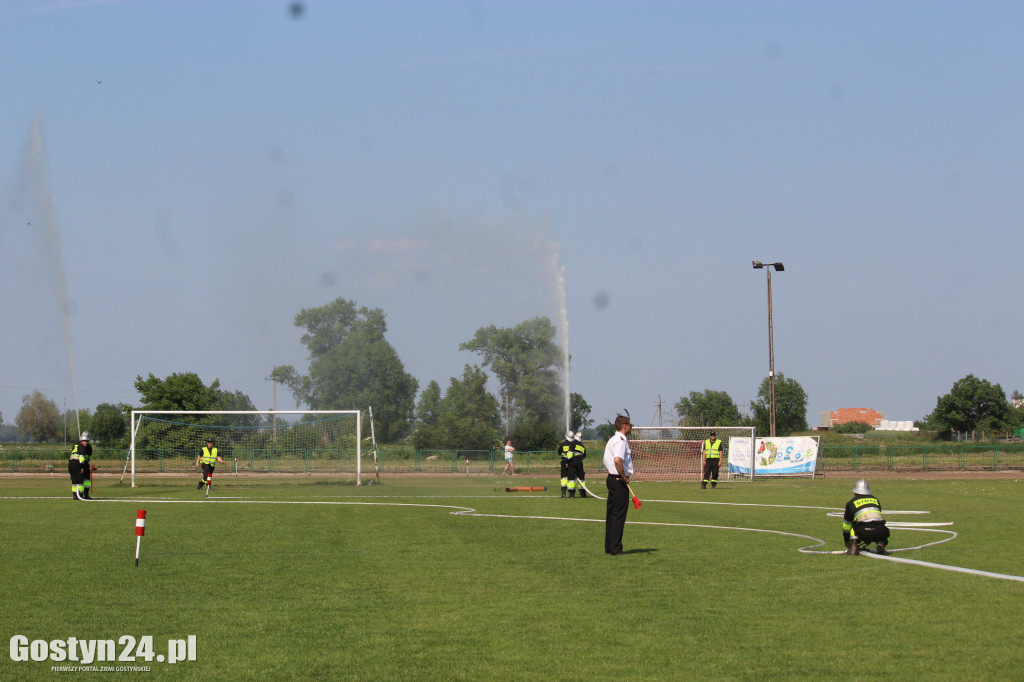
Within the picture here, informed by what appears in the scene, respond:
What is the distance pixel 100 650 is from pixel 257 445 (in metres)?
37.4

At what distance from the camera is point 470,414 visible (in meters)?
75.3

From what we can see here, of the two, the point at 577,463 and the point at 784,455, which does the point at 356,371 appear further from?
the point at 577,463

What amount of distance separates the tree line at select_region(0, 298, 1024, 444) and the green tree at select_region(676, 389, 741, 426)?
111mm

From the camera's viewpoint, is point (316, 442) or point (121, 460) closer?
point (316, 442)

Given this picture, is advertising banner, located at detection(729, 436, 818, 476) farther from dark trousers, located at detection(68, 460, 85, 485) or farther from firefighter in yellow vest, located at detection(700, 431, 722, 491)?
dark trousers, located at detection(68, 460, 85, 485)

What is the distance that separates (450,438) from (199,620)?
5968 centimetres

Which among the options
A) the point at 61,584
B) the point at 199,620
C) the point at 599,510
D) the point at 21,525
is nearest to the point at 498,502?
the point at 599,510

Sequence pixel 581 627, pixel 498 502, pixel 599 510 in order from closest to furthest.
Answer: pixel 581 627, pixel 599 510, pixel 498 502

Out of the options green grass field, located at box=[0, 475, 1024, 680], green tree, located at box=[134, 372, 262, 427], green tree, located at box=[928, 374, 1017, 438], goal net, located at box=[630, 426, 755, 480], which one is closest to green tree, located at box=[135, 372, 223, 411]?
green tree, located at box=[134, 372, 262, 427]

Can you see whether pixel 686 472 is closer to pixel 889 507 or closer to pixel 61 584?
pixel 889 507

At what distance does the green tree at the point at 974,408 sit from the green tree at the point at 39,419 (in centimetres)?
10951

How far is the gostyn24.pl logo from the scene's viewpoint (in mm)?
7418

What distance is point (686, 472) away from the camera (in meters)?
42.9

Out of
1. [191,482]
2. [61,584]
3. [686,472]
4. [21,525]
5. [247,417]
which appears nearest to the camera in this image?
[61,584]
